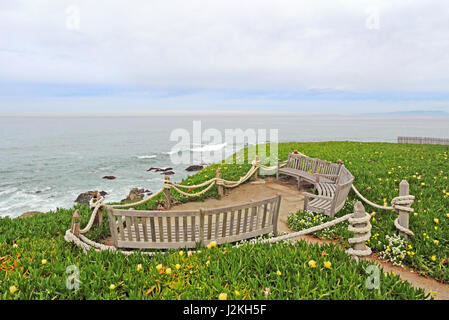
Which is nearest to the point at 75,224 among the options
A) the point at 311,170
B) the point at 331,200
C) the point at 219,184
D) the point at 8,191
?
the point at 219,184

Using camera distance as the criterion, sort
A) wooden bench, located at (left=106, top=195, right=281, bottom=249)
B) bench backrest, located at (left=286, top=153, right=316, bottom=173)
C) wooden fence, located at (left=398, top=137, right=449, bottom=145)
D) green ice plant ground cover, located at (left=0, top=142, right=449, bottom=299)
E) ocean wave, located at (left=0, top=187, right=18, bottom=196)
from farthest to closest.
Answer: wooden fence, located at (left=398, top=137, right=449, bottom=145)
ocean wave, located at (left=0, top=187, right=18, bottom=196)
bench backrest, located at (left=286, top=153, right=316, bottom=173)
wooden bench, located at (left=106, top=195, right=281, bottom=249)
green ice plant ground cover, located at (left=0, top=142, right=449, bottom=299)

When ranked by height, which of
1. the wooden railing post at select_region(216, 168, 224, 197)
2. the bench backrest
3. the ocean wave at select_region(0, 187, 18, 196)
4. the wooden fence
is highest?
the wooden fence

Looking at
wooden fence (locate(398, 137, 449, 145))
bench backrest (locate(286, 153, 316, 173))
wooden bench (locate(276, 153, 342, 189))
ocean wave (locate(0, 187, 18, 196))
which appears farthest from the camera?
wooden fence (locate(398, 137, 449, 145))

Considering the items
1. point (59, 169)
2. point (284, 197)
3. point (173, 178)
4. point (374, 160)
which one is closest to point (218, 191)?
point (284, 197)

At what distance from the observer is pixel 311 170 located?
10.0 m

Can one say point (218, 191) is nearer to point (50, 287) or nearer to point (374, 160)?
point (50, 287)

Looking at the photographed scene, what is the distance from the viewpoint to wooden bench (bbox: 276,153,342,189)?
8727 millimetres

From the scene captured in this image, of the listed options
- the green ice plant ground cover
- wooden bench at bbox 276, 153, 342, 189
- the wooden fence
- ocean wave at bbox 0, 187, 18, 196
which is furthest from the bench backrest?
ocean wave at bbox 0, 187, 18, 196

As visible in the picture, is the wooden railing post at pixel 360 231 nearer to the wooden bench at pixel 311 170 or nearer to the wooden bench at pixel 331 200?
the wooden bench at pixel 331 200

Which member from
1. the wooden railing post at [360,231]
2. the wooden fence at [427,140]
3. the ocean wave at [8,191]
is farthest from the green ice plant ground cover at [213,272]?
the wooden fence at [427,140]

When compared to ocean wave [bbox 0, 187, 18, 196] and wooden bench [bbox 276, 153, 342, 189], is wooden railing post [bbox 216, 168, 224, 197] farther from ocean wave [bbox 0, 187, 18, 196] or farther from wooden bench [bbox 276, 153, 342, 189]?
ocean wave [bbox 0, 187, 18, 196]

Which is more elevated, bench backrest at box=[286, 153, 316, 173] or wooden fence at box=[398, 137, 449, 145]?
wooden fence at box=[398, 137, 449, 145]

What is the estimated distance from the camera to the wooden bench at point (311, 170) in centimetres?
873

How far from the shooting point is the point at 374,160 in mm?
12680
